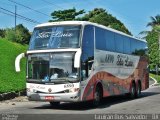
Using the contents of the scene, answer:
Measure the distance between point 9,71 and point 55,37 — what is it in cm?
1574

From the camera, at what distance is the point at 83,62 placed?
1950 cm

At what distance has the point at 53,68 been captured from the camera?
1934 cm

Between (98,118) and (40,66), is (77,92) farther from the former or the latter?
(98,118)

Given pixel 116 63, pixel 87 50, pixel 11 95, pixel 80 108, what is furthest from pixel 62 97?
pixel 11 95

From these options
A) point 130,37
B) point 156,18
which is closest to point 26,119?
point 130,37

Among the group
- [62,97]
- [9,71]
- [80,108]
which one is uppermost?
[9,71]

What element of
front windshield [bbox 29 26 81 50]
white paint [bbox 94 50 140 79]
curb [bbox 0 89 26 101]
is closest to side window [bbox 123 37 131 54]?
white paint [bbox 94 50 140 79]

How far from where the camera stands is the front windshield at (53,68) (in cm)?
1916

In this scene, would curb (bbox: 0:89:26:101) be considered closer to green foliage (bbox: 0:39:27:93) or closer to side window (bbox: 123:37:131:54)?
green foliage (bbox: 0:39:27:93)

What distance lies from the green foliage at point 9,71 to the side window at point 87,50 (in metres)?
7.97

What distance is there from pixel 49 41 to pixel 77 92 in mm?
2510

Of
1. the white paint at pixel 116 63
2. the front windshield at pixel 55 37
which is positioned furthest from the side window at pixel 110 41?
the front windshield at pixel 55 37

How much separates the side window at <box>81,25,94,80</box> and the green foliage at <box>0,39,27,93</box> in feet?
26.1

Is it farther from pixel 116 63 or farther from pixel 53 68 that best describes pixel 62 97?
pixel 116 63
